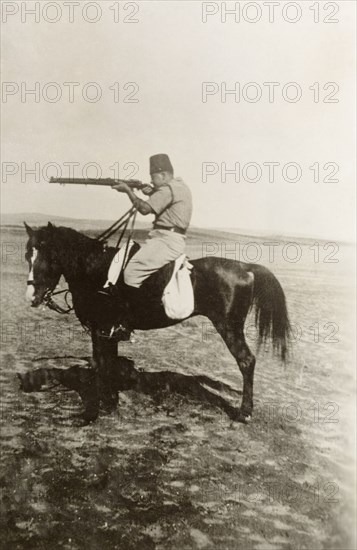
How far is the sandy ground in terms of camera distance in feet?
6.86

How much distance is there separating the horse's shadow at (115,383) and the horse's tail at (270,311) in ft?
1.03

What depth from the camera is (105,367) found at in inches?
92.4

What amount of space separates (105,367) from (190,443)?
50 cm

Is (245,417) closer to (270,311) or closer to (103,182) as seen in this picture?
(270,311)

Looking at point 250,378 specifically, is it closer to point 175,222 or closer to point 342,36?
point 175,222

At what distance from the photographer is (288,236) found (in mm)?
2242

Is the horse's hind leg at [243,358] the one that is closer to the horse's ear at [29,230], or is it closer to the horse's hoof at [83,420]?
the horse's hoof at [83,420]

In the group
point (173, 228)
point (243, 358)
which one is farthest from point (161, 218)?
point (243, 358)

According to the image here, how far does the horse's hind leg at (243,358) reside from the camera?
2.24m

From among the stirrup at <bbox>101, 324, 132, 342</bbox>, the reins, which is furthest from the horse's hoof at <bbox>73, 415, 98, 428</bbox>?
the reins

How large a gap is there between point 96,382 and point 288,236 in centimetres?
107

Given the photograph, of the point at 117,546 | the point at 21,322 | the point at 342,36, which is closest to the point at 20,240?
the point at 21,322

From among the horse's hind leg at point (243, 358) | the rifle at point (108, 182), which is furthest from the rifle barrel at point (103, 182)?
the horse's hind leg at point (243, 358)

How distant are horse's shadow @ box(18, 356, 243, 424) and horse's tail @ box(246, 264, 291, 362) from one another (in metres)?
0.31
